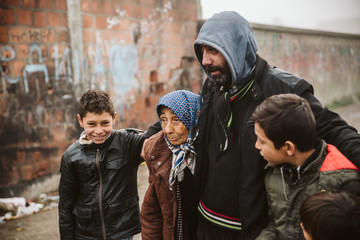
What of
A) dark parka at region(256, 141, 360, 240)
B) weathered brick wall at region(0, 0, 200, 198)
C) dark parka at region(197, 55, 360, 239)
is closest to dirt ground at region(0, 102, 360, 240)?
weathered brick wall at region(0, 0, 200, 198)

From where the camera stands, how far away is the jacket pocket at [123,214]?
2236 millimetres

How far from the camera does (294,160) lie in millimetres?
1493

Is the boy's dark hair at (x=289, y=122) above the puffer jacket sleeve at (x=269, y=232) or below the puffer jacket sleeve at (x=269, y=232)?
above

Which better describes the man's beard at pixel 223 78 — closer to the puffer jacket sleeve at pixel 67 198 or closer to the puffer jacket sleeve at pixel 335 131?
the puffer jacket sleeve at pixel 335 131

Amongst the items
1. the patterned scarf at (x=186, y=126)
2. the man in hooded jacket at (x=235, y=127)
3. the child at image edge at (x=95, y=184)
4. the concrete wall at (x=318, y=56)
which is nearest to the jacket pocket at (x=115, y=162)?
the child at image edge at (x=95, y=184)

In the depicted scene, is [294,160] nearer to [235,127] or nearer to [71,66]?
[235,127]

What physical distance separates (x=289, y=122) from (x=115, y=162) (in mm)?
1335

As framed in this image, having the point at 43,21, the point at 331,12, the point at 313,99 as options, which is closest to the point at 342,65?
the point at 43,21

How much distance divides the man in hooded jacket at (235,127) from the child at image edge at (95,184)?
672mm

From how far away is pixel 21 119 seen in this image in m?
4.45

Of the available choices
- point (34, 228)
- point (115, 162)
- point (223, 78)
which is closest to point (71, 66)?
point (34, 228)

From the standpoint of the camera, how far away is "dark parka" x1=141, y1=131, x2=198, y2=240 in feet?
6.41

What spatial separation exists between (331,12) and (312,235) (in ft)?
329

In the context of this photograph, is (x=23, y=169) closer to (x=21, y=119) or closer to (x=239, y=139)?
(x=21, y=119)
